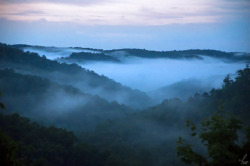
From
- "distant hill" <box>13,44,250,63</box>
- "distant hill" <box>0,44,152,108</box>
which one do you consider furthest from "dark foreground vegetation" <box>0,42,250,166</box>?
"distant hill" <box>13,44,250,63</box>

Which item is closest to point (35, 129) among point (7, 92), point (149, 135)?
point (149, 135)

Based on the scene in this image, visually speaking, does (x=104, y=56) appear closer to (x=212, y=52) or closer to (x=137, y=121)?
(x=212, y=52)

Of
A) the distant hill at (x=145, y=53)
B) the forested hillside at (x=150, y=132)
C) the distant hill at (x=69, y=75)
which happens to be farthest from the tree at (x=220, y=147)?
the distant hill at (x=145, y=53)

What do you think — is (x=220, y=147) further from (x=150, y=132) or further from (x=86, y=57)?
(x=86, y=57)

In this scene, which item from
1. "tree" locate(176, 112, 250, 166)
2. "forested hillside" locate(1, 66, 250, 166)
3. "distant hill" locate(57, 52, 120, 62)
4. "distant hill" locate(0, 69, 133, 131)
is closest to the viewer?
"tree" locate(176, 112, 250, 166)

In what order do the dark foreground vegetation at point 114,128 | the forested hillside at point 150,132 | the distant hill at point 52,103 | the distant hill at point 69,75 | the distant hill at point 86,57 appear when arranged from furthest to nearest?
the distant hill at point 86,57 → the distant hill at point 69,75 → the distant hill at point 52,103 → the forested hillside at point 150,132 → the dark foreground vegetation at point 114,128

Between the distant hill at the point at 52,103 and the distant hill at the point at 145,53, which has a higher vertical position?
the distant hill at the point at 145,53

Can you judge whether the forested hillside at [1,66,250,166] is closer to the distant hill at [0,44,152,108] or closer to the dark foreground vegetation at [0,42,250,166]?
the dark foreground vegetation at [0,42,250,166]

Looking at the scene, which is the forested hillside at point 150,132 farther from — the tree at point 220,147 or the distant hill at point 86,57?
the distant hill at point 86,57
